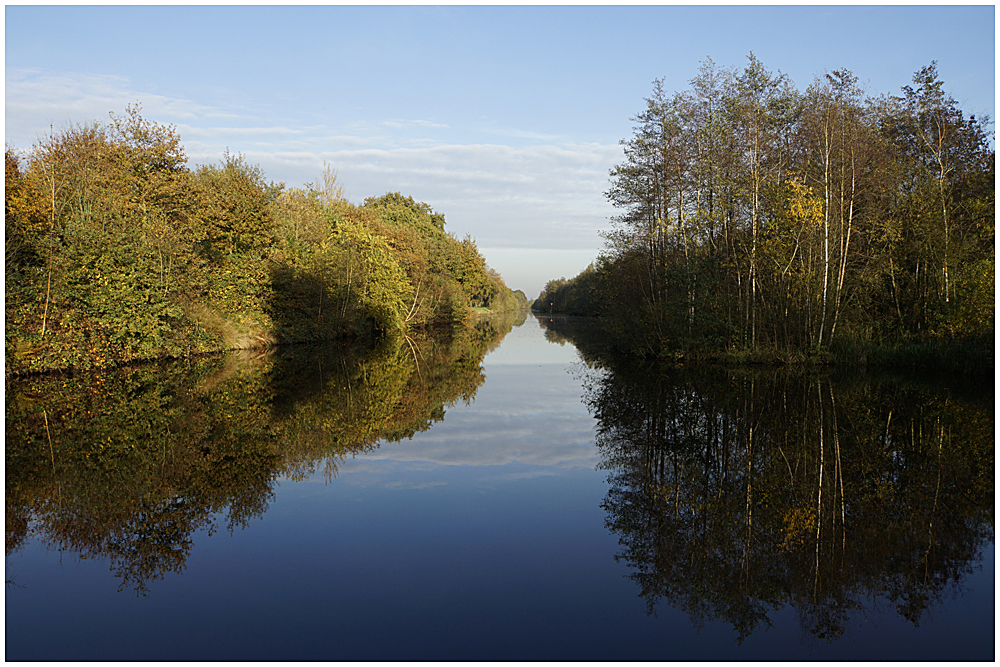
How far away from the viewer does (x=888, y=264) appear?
68.1 feet

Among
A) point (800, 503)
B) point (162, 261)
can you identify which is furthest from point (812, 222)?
point (162, 261)

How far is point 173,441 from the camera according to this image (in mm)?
9469

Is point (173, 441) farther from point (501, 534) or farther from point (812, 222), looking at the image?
point (812, 222)

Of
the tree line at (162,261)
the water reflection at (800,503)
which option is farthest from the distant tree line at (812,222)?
the tree line at (162,261)

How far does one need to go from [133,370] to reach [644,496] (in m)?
16.2

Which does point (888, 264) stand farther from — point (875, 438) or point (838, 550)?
point (838, 550)

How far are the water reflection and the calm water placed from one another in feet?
0.10

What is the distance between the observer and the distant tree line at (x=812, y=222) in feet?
61.9

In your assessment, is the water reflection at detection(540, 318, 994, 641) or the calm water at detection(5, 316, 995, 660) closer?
the calm water at detection(5, 316, 995, 660)

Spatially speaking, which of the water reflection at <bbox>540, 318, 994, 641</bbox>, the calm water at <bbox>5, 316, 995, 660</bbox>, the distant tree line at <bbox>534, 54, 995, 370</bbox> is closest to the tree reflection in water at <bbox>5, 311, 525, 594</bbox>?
the calm water at <bbox>5, 316, 995, 660</bbox>

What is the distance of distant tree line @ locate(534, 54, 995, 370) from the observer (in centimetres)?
1888

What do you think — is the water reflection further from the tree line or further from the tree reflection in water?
the tree line

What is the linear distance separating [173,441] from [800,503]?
808 centimetres

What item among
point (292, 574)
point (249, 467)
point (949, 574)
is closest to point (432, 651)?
point (292, 574)
